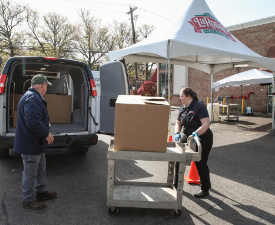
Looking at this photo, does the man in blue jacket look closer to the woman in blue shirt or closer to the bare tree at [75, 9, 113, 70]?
the woman in blue shirt

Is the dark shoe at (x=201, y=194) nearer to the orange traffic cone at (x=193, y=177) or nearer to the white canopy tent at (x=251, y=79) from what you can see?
the orange traffic cone at (x=193, y=177)

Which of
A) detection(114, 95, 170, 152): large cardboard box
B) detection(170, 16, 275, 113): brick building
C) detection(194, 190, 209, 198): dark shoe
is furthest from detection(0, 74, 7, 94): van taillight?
detection(170, 16, 275, 113): brick building

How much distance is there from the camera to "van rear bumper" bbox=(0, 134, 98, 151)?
4305mm

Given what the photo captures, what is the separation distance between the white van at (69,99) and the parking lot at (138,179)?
1.78 feet

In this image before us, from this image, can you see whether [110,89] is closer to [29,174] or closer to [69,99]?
[69,99]

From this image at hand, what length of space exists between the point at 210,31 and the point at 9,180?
7.11 m

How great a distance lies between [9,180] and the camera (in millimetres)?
4258

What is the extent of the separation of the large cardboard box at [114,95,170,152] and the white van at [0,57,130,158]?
1994 millimetres

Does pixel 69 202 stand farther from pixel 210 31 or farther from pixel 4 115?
pixel 210 31

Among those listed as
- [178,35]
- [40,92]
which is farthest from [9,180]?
[178,35]

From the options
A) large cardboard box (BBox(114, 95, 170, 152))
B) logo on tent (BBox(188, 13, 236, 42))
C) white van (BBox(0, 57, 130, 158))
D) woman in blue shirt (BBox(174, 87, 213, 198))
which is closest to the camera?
large cardboard box (BBox(114, 95, 170, 152))

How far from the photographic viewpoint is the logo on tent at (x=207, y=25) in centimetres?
792

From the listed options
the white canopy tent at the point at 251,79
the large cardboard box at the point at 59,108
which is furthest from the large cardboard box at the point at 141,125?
the white canopy tent at the point at 251,79

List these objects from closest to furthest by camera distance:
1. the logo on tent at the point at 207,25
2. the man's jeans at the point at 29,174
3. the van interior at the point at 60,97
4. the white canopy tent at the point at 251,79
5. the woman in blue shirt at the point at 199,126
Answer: the man's jeans at the point at 29,174
the woman in blue shirt at the point at 199,126
the van interior at the point at 60,97
the logo on tent at the point at 207,25
the white canopy tent at the point at 251,79
